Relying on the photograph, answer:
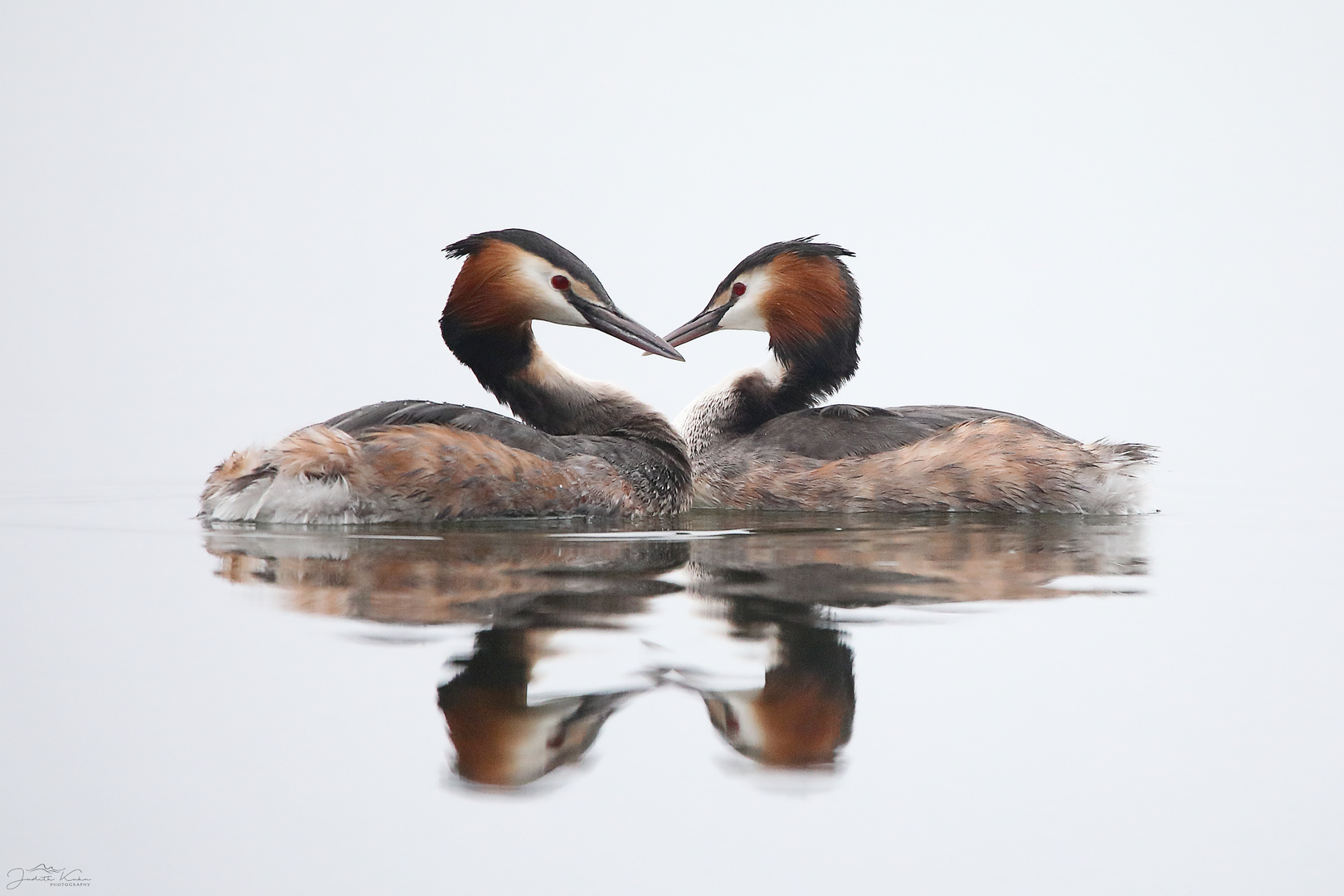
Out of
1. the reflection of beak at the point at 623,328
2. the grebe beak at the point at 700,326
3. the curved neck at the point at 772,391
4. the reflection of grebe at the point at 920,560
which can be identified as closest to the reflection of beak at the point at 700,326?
the grebe beak at the point at 700,326

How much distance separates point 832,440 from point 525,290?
6.03 feet

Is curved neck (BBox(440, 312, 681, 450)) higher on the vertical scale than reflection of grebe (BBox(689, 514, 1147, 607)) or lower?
higher

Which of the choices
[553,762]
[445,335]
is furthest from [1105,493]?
[553,762]

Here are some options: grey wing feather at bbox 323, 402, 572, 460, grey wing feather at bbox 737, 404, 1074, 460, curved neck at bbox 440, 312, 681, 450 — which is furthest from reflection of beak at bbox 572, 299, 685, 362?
grey wing feather at bbox 737, 404, 1074, 460

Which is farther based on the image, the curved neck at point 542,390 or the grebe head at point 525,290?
the curved neck at point 542,390

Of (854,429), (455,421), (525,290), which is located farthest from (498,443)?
(854,429)

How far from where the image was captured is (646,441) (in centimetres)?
701

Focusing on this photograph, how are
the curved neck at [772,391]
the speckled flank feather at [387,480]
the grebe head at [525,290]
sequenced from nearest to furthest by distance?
the speckled flank feather at [387,480]
the grebe head at [525,290]
the curved neck at [772,391]

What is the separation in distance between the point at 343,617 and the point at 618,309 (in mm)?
3211

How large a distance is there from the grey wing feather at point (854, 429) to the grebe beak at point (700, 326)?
0.78m

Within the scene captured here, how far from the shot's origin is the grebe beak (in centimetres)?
802

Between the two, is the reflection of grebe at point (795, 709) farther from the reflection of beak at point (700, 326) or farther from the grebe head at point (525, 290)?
the reflection of beak at point (700, 326)

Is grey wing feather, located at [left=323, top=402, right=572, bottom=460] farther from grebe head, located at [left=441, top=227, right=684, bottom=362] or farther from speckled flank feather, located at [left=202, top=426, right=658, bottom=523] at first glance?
grebe head, located at [left=441, top=227, right=684, bottom=362]

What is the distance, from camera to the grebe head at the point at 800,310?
7.71 meters
